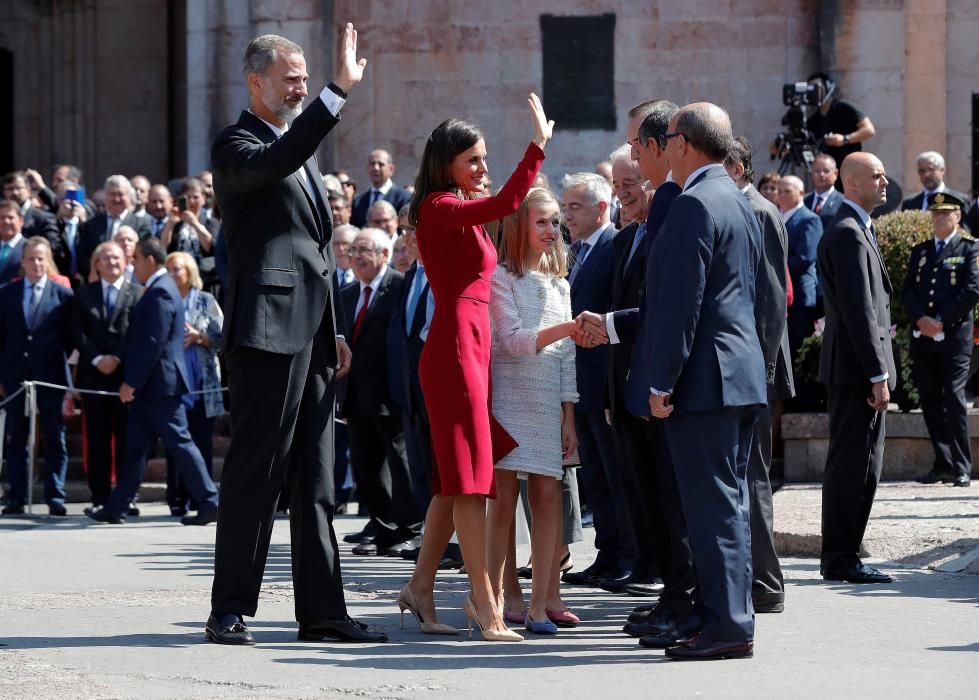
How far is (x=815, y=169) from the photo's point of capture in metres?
15.8

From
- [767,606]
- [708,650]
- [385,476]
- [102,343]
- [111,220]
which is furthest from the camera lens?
[111,220]

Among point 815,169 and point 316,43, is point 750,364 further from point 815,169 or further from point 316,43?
point 316,43

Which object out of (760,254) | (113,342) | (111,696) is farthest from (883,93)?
(111,696)

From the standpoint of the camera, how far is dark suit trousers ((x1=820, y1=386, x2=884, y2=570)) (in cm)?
945

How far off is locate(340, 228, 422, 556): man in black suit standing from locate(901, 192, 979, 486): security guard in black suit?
12.9ft

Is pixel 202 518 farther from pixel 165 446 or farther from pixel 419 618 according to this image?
pixel 419 618

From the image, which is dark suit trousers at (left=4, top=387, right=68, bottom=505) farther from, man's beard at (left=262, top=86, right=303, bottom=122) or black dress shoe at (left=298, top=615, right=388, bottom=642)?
man's beard at (left=262, top=86, right=303, bottom=122)

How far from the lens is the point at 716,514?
7.11 m

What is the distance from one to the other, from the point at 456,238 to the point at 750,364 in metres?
1.32

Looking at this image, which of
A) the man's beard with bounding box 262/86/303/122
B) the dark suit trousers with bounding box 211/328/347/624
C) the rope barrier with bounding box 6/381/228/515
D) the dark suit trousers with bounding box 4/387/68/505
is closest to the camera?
the dark suit trousers with bounding box 211/328/347/624

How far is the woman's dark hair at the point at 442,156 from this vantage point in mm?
7816

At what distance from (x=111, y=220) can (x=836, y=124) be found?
21.5ft

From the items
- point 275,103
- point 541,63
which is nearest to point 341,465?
point 275,103

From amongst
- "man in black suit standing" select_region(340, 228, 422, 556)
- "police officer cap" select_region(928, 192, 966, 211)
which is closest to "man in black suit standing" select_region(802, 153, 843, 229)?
"police officer cap" select_region(928, 192, 966, 211)
